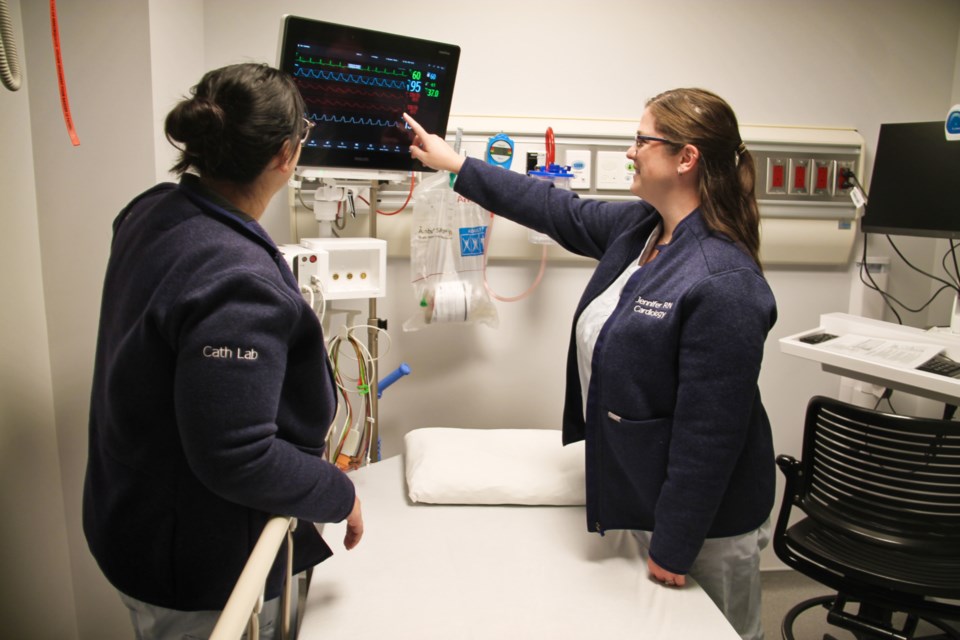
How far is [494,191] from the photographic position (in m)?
1.70

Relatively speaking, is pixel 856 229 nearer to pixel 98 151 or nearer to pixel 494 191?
pixel 494 191

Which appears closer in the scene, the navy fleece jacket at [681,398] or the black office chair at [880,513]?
the navy fleece jacket at [681,398]

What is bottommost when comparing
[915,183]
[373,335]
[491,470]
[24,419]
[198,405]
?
[491,470]

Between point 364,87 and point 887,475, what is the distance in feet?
5.08

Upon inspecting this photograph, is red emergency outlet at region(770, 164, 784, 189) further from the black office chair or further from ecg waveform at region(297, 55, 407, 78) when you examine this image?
ecg waveform at region(297, 55, 407, 78)

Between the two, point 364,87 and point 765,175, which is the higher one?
point 364,87

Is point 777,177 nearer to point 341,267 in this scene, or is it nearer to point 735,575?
point 735,575

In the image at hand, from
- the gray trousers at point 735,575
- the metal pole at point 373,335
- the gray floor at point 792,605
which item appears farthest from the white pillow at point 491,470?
the gray floor at point 792,605

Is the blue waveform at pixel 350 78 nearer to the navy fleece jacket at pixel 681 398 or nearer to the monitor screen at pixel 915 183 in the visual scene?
the navy fleece jacket at pixel 681 398

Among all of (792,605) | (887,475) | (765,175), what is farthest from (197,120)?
(792,605)

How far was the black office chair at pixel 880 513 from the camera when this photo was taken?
1555 mm

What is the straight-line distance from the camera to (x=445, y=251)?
193cm

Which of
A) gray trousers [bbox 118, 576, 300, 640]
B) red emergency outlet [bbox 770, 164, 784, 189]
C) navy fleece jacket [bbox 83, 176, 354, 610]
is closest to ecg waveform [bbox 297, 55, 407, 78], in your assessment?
navy fleece jacket [bbox 83, 176, 354, 610]

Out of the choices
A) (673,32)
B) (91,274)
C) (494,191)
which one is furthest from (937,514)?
(91,274)
